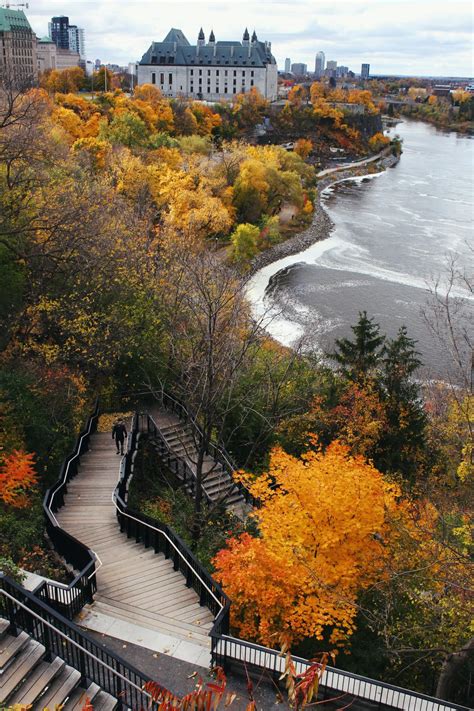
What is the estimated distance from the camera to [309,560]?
11.5 m

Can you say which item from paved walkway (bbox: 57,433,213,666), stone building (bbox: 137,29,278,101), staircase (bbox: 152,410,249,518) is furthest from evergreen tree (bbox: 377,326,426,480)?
stone building (bbox: 137,29,278,101)

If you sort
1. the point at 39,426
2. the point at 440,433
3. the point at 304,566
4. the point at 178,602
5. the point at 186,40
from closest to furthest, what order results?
1. the point at 304,566
2. the point at 178,602
3. the point at 39,426
4. the point at 440,433
5. the point at 186,40

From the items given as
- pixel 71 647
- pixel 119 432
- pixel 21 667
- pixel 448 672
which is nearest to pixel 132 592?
pixel 71 647

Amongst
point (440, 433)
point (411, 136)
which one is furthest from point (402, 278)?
point (411, 136)

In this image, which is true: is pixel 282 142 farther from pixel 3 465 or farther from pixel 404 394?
pixel 3 465

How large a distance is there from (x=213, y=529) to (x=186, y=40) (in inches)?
6088

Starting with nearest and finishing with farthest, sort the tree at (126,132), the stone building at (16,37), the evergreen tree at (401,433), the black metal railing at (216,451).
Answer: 1. the black metal railing at (216,451)
2. the evergreen tree at (401,433)
3. the tree at (126,132)
4. the stone building at (16,37)

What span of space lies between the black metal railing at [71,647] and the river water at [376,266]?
14.4 meters

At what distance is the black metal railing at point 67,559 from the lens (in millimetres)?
11055

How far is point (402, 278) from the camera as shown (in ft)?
159

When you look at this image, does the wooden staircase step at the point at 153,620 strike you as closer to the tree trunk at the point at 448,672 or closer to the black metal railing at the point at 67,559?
the black metal railing at the point at 67,559

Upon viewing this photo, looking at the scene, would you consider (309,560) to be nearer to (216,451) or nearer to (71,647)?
(71,647)

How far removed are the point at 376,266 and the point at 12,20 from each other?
10982 centimetres

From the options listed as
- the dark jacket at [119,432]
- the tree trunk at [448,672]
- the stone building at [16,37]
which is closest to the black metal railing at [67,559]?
the dark jacket at [119,432]
